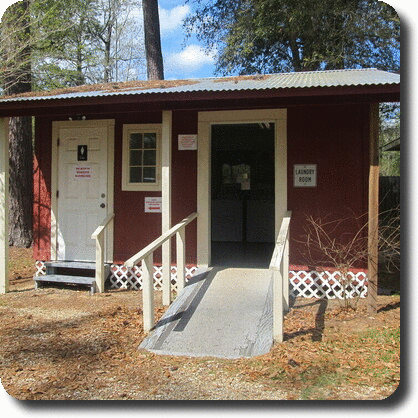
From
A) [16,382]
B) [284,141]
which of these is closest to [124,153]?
[284,141]

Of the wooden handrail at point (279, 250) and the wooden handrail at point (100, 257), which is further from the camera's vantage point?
the wooden handrail at point (100, 257)

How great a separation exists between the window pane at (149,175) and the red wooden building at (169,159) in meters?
0.02

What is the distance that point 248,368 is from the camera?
12.9ft

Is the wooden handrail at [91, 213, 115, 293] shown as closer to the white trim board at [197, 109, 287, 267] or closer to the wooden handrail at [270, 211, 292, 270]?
the white trim board at [197, 109, 287, 267]

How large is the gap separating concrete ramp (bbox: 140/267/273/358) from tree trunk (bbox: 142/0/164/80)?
1025 cm

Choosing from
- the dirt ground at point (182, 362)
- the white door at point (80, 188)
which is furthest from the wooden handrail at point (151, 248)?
the white door at point (80, 188)

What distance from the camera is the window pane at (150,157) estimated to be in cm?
708

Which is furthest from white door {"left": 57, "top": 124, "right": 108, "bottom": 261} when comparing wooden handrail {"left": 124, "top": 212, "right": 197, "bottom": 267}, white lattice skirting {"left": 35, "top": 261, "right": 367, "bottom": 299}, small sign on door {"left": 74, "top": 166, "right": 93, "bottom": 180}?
wooden handrail {"left": 124, "top": 212, "right": 197, "bottom": 267}

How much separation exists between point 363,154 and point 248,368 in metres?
3.71

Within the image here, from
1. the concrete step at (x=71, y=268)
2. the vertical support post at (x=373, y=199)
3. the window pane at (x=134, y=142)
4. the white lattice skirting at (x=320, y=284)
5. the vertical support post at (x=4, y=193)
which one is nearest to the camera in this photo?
the vertical support post at (x=373, y=199)

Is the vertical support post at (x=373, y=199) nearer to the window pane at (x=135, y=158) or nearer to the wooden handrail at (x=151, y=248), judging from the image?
the wooden handrail at (x=151, y=248)

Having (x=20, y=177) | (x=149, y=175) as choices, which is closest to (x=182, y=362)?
(x=149, y=175)

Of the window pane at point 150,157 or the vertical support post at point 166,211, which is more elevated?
the window pane at point 150,157

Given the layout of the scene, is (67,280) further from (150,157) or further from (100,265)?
(150,157)
